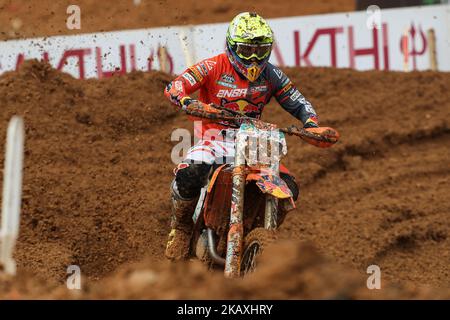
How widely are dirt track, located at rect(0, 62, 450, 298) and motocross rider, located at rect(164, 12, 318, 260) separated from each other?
43.7 inches

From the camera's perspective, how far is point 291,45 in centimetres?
1462

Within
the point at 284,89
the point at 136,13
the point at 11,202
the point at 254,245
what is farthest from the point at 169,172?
the point at 136,13

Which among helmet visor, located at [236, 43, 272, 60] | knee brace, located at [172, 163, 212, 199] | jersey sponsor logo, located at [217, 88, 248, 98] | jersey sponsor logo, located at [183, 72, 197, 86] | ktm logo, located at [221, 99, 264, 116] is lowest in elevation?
knee brace, located at [172, 163, 212, 199]

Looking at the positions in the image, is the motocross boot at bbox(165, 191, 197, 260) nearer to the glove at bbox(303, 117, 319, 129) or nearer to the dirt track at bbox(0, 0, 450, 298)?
the dirt track at bbox(0, 0, 450, 298)

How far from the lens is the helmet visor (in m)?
6.86

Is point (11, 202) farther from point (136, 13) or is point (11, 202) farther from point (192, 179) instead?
point (136, 13)

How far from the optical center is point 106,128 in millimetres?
11109

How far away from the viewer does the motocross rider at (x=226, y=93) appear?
22.6 ft

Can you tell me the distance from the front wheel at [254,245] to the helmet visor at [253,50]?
1331 mm

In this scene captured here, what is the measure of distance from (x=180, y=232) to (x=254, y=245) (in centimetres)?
118

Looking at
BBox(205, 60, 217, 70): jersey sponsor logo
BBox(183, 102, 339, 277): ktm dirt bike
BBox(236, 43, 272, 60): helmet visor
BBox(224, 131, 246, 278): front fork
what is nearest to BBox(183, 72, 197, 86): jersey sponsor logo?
BBox(205, 60, 217, 70): jersey sponsor logo

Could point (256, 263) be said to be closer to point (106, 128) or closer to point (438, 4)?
point (106, 128)

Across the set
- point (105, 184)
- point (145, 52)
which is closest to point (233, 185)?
point (105, 184)

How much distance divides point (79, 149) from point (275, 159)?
14.3ft
